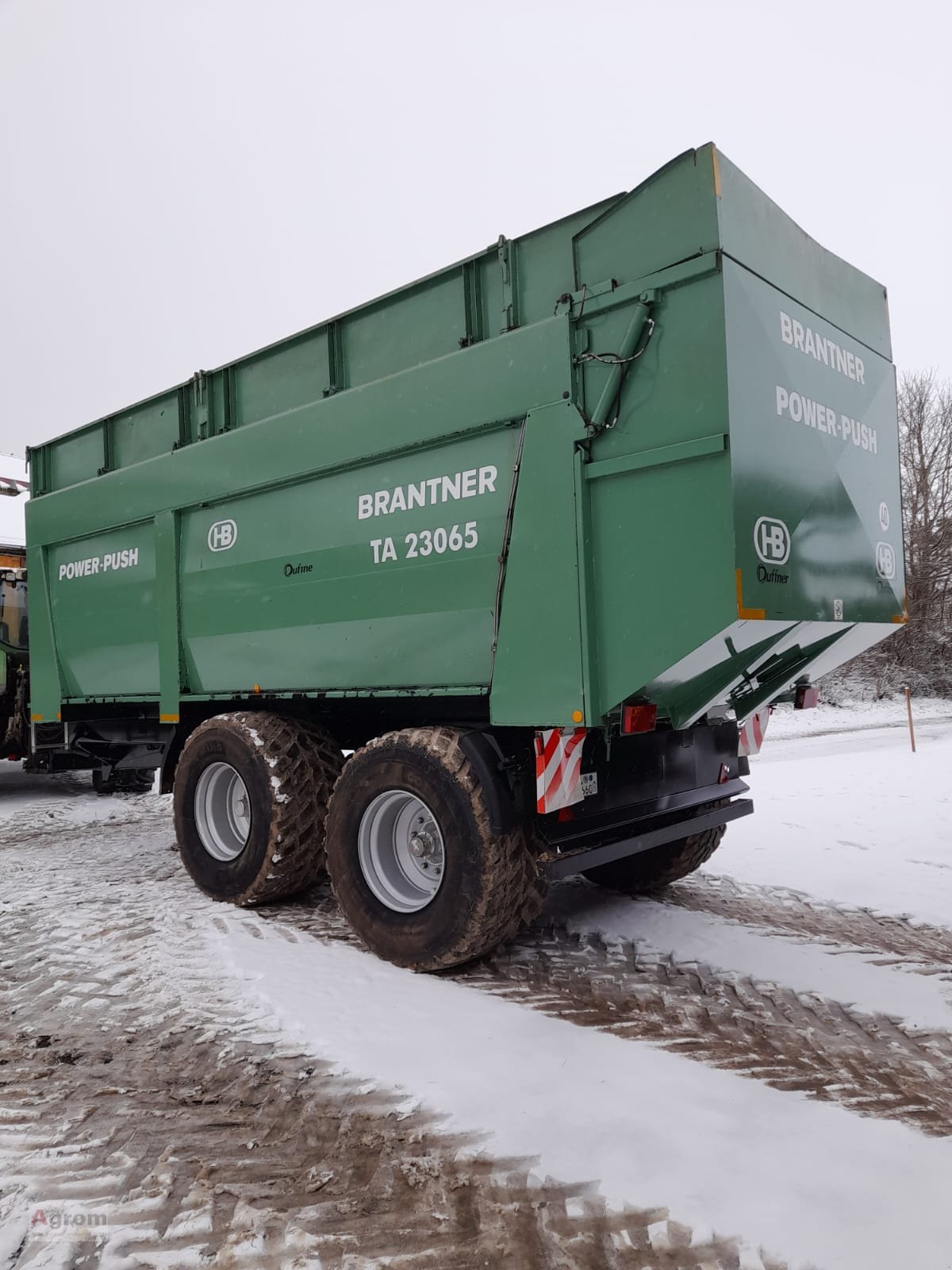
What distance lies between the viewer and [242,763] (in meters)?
5.14

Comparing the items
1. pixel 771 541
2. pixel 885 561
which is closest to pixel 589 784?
pixel 771 541

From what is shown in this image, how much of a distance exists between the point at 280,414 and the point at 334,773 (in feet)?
7.26

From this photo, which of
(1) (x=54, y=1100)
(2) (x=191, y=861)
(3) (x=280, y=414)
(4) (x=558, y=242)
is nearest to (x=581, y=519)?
(4) (x=558, y=242)

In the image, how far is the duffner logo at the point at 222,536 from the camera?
5477mm

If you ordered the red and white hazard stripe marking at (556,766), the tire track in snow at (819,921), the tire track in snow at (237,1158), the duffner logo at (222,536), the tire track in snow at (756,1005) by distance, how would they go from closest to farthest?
the tire track in snow at (237,1158), the tire track in snow at (756,1005), the red and white hazard stripe marking at (556,766), the tire track in snow at (819,921), the duffner logo at (222,536)

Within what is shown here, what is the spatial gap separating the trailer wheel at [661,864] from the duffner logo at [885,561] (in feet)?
5.84

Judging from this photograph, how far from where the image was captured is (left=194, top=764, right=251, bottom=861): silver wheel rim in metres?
5.52

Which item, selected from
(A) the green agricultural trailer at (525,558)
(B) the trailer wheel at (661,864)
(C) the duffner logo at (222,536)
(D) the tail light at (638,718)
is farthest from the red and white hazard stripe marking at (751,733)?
(C) the duffner logo at (222,536)

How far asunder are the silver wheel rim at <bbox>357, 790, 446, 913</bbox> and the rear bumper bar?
662mm

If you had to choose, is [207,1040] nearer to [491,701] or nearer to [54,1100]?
[54,1100]

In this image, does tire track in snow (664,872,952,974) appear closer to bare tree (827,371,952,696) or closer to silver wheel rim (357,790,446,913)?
silver wheel rim (357,790,446,913)

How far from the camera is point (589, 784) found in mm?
4113

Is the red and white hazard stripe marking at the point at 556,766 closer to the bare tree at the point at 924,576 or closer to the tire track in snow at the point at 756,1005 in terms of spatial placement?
the tire track in snow at the point at 756,1005

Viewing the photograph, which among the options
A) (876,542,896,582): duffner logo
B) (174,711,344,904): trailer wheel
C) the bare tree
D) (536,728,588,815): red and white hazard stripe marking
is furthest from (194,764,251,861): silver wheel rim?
the bare tree
